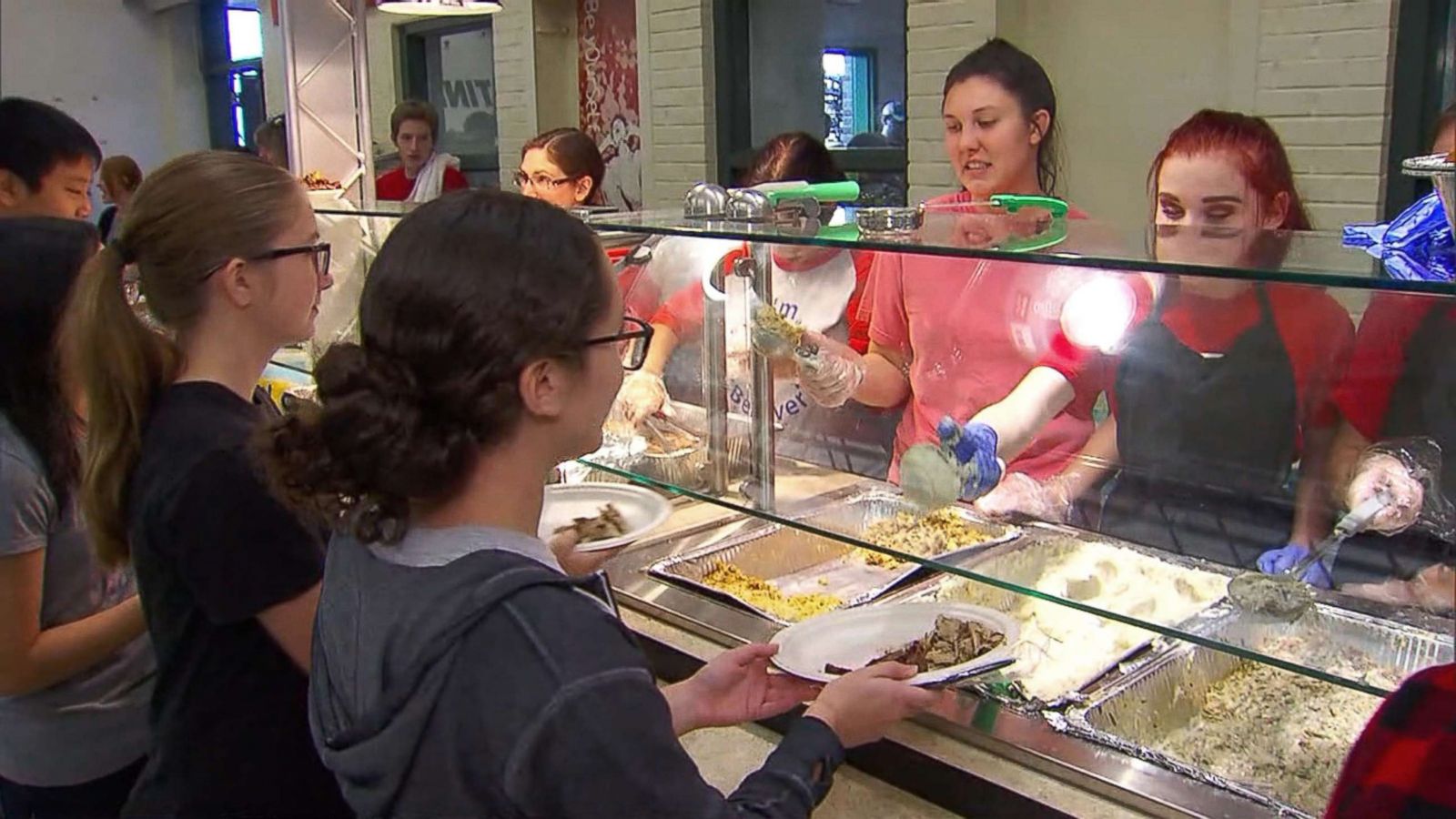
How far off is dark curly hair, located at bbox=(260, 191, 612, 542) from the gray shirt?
2.53ft

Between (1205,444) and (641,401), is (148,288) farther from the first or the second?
(1205,444)

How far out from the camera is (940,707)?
145 cm

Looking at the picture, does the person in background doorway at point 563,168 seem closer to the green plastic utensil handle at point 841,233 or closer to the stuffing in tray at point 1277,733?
the green plastic utensil handle at point 841,233

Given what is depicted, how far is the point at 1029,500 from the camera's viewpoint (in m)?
1.59

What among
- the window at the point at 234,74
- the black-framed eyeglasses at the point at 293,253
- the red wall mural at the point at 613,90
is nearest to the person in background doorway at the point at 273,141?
the red wall mural at the point at 613,90

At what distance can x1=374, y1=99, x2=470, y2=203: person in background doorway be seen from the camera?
5.95 metres

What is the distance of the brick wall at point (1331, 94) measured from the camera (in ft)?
11.4

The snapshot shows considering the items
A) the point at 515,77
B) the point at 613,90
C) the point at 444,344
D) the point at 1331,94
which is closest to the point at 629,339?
the point at 444,344

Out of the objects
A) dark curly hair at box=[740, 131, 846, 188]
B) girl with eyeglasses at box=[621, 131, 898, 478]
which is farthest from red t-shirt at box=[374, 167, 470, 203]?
girl with eyeglasses at box=[621, 131, 898, 478]

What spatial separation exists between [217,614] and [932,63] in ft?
12.9

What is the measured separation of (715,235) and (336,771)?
0.97 metres

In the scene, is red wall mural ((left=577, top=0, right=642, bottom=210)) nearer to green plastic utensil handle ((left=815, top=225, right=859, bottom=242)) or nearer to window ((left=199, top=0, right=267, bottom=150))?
window ((left=199, top=0, right=267, bottom=150))

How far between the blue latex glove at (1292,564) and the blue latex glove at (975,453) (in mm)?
379

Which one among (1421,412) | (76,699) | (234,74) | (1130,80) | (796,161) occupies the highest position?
(234,74)
